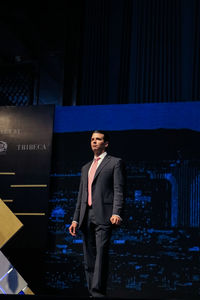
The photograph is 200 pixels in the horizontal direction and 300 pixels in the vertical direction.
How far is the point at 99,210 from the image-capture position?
333 cm

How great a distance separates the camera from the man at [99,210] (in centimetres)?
321

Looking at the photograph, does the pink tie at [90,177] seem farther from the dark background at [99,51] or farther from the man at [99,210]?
the dark background at [99,51]

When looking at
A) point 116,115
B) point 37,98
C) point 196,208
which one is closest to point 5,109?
point 37,98

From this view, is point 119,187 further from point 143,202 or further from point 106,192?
point 143,202

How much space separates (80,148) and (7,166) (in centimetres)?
98

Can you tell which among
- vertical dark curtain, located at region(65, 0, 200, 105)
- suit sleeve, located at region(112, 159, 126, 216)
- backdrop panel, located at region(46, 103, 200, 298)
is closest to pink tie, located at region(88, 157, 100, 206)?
suit sleeve, located at region(112, 159, 126, 216)

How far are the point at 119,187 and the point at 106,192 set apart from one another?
129mm

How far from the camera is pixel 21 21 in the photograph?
19.6 ft

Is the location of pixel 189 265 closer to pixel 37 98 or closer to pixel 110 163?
pixel 110 163

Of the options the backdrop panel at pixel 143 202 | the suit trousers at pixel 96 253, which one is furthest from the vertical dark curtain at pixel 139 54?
the suit trousers at pixel 96 253

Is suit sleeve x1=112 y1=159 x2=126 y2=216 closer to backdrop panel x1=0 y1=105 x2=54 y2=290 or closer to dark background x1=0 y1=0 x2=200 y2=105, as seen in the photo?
backdrop panel x1=0 y1=105 x2=54 y2=290

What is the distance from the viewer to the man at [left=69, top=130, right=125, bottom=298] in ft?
10.5

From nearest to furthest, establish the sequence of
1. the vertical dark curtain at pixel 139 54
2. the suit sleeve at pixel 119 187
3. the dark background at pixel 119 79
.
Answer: the suit sleeve at pixel 119 187 → the dark background at pixel 119 79 → the vertical dark curtain at pixel 139 54

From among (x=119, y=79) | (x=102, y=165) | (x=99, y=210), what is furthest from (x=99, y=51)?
(x=99, y=210)
